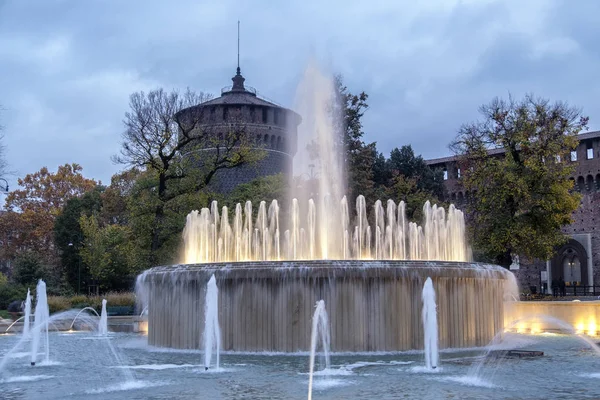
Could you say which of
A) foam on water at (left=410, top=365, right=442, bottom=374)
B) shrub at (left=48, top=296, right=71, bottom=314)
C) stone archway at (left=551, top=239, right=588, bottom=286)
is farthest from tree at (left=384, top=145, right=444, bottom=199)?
foam on water at (left=410, top=365, right=442, bottom=374)

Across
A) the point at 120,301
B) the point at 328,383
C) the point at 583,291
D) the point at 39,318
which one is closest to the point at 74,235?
the point at 120,301

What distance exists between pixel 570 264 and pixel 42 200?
153 feet

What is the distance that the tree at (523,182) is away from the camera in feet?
93.4

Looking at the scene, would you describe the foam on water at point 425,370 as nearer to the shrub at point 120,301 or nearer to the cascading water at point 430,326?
the cascading water at point 430,326

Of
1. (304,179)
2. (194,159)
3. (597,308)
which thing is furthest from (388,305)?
(304,179)

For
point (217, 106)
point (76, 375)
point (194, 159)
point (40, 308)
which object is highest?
point (217, 106)

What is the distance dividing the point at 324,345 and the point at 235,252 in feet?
33.5

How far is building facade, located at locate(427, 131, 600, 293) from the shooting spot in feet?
177

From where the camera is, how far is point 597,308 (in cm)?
2011

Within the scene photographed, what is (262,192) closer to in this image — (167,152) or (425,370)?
(167,152)

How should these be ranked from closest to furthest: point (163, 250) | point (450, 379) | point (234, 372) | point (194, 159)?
1. point (450, 379)
2. point (234, 372)
3. point (163, 250)
4. point (194, 159)

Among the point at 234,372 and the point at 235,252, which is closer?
the point at 234,372

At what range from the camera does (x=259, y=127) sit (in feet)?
186

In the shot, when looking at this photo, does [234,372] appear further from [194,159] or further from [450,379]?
[194,159]
